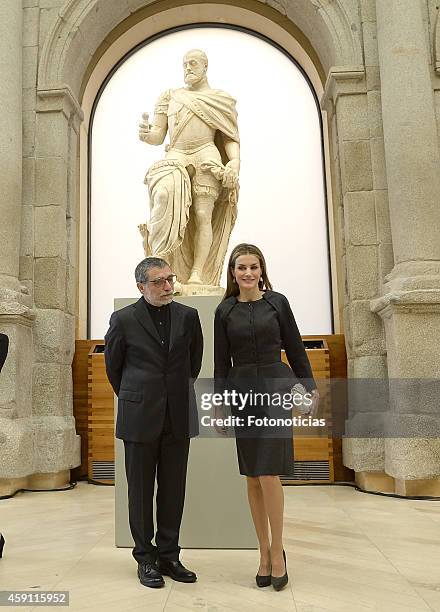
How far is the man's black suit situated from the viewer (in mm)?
3016

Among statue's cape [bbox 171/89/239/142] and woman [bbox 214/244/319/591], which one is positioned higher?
statue's cape [bbox 171/89/239/142]

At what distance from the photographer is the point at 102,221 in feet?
27.0

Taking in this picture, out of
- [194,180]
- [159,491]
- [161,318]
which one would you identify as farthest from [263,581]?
[194,180]

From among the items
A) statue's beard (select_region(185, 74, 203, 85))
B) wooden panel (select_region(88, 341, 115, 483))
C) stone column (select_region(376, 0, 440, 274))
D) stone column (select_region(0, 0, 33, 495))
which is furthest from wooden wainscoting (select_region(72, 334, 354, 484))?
statue's beard (select_region(185, 74, 203, 85))

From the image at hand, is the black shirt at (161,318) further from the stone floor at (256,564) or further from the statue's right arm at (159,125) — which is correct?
the statue's right arm at (159,125)

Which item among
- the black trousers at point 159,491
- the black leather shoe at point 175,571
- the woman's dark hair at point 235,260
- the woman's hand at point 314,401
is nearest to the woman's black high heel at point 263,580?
the black leather shoe at point 175,571

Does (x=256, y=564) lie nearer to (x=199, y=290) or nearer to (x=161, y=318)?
(x=161, y=318)

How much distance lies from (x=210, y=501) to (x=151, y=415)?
3.25ft

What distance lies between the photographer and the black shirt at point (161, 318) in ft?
10.4

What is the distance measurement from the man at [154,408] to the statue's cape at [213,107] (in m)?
2.59

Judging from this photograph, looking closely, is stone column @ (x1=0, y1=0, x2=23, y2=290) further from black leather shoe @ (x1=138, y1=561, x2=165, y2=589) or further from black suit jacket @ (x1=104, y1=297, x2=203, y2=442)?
black leather shoe @ (x1=138, y1=561, x2=165, y2=589)

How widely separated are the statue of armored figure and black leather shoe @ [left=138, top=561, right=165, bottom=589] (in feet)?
7.74

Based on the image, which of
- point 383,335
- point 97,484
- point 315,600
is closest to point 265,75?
point 383,335

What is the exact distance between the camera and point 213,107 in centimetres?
537
